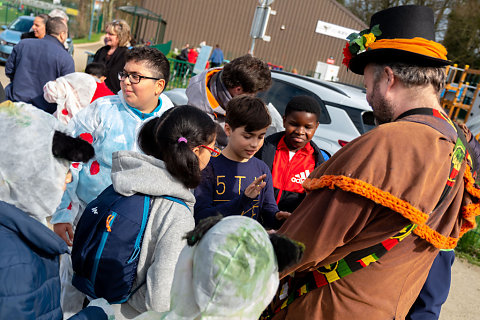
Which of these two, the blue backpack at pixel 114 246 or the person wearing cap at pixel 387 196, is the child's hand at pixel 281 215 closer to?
the person wearing cap at pixel 387 196

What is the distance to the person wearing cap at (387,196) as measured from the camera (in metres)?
1.34

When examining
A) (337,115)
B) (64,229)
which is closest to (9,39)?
(337,115)

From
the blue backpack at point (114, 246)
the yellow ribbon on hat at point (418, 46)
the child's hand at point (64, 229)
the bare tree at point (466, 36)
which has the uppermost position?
the bare tree at point (466, 36)

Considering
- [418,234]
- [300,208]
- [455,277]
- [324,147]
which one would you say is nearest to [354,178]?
[300,208]

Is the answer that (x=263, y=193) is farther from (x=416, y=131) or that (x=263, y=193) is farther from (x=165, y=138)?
(x=416, y=131)

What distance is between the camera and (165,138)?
1880 millimetres

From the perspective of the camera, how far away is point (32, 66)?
4.69m

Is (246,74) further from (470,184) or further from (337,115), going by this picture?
(337,115)

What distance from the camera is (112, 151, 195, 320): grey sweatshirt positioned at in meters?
1.68

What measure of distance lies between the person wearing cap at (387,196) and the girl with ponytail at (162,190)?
19.9 inches

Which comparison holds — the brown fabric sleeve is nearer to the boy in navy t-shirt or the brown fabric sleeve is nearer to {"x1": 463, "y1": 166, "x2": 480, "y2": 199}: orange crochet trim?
{"x1": 463, "y1": 166, "x2": 480, "y2": 199}: orange crochet trim

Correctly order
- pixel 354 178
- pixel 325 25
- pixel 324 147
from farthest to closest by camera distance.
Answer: pixel 325 25 < pixel 324 147 < pixel 354 178

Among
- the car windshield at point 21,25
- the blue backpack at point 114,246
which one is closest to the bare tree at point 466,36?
the car windshield at point 21,25

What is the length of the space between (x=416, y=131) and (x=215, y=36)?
102 feet
